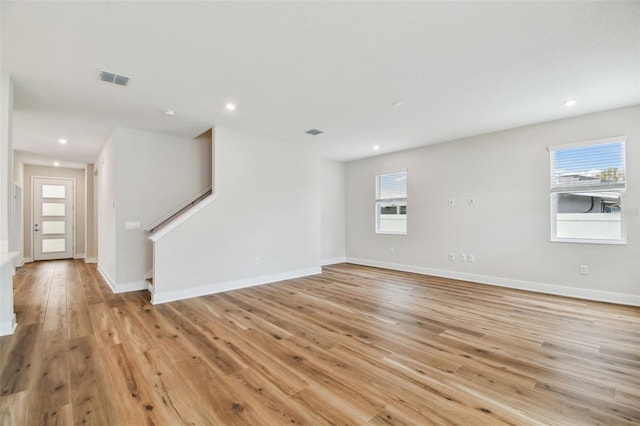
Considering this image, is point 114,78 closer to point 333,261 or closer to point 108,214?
point 108,214

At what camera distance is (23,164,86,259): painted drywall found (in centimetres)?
746

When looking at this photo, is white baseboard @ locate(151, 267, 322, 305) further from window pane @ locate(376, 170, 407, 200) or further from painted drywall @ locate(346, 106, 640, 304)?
window pane @ locate(376, 170, 407, 200)

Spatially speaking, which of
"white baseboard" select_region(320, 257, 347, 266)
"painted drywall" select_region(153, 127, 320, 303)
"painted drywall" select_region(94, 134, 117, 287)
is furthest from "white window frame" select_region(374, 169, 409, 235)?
"painted drywall" select_region(94, 134, 117, 287)

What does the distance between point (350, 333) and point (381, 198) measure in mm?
4405

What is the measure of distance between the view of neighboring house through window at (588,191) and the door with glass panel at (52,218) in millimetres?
11605

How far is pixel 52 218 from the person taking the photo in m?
7.89

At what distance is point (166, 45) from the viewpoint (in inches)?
93.5

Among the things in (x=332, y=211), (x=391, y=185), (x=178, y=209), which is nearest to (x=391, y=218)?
(x=391, y=185)

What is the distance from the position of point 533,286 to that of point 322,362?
413 centimetres

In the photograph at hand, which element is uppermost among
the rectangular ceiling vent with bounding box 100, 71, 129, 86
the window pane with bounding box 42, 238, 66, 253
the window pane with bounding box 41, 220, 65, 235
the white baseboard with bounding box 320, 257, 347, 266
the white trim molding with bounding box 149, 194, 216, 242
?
the rectangular ceiling vent with bounding box 100, 71, 129, 86

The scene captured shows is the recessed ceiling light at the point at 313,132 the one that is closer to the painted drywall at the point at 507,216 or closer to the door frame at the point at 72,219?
the painted drywall at the point at 507,216

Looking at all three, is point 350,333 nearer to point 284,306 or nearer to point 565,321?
→ point 284,306

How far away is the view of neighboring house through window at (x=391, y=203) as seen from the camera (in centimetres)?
638

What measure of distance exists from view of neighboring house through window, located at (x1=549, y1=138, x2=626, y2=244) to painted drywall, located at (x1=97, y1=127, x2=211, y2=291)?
20.4 feet
